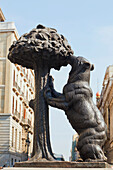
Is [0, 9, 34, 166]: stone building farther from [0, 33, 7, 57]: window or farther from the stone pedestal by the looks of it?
the stone pedestal

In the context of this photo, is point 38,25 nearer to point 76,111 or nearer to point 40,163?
point 76,111

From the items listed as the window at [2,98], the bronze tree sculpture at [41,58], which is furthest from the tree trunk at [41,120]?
the window at [2,98]

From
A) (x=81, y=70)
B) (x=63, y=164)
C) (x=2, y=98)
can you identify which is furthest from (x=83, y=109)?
(x=2, y=98)

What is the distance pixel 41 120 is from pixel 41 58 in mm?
1382

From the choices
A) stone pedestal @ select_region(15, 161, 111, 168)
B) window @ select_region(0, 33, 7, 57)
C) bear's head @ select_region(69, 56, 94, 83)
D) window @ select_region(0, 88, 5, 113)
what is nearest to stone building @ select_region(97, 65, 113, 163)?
window @ select_region(0, 88, 5, 113)

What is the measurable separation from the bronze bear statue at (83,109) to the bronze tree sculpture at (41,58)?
0.28m

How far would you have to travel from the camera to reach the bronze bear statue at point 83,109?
6.55 meters

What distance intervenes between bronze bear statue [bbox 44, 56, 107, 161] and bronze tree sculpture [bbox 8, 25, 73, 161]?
28 cm

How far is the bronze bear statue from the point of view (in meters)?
6.55

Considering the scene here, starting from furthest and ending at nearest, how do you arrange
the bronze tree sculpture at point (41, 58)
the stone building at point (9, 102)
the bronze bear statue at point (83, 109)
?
the stone building at point (9, 102), the bronze tree sculpture at point (41, 58), the bronze bear statue at point (83, 109)

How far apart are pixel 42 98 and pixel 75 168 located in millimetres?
1815

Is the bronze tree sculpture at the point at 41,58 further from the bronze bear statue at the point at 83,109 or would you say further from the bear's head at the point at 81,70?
the bear's head at the point at 81,70

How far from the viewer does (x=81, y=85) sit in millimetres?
6770

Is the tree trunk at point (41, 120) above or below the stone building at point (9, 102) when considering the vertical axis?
below
